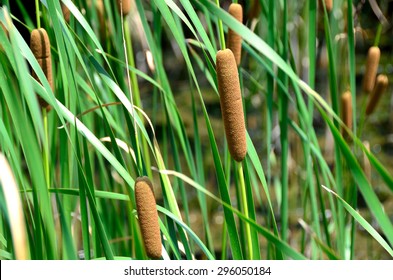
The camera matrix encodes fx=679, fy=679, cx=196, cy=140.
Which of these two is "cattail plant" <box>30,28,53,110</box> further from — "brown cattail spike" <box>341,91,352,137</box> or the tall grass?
"brown cattail spike" <box>341,91,352,137</box>

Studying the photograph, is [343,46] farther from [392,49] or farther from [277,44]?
[392,49]

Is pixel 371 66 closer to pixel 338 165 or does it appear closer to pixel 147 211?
pixel 338 165

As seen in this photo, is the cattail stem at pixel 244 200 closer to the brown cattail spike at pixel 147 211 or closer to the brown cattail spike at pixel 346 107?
the brown cattail spike at pixel 147 211

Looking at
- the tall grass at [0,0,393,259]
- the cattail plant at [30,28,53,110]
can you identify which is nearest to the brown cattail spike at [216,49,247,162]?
the tall grass at [0,0,393,259]

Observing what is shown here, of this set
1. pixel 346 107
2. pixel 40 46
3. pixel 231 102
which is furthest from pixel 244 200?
pixel 346 107

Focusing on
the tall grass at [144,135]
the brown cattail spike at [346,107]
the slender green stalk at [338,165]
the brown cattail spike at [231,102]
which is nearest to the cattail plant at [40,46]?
the tall grass at [144,135]
